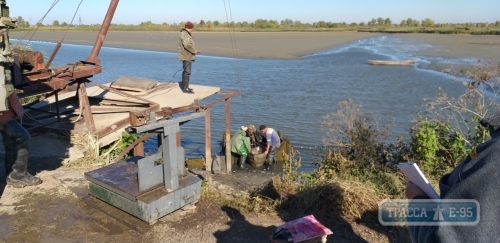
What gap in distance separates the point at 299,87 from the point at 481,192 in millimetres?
21071

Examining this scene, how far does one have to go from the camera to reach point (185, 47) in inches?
424

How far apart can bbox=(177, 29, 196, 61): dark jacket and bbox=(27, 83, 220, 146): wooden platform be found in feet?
2.89

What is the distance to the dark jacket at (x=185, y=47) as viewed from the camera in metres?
10.7

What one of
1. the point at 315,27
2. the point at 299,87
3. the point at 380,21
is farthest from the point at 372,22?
the point at 299,87

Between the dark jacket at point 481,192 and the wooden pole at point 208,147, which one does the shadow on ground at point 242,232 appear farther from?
the wooden pole at point 208,147

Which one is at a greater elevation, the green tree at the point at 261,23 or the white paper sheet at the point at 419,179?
the green tree at the point at 261,23

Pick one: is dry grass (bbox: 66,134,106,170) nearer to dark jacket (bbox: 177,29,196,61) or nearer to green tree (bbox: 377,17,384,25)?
dark jacket (bbox: 177,29,196,61)

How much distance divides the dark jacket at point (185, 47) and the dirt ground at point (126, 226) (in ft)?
18.3

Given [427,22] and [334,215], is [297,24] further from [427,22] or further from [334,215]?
[334,215]

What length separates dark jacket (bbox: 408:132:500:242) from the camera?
1606 mm

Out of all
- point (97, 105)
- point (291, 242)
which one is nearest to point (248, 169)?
point (97, 105)

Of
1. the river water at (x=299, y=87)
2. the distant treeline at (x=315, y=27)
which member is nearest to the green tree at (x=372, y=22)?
the distant treeline at (x=315, y=27)

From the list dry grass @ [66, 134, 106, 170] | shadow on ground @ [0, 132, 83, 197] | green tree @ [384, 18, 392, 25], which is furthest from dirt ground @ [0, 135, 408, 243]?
green tree @ [384, 18, 392, 25]

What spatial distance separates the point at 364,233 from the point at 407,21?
123984 millimetres
